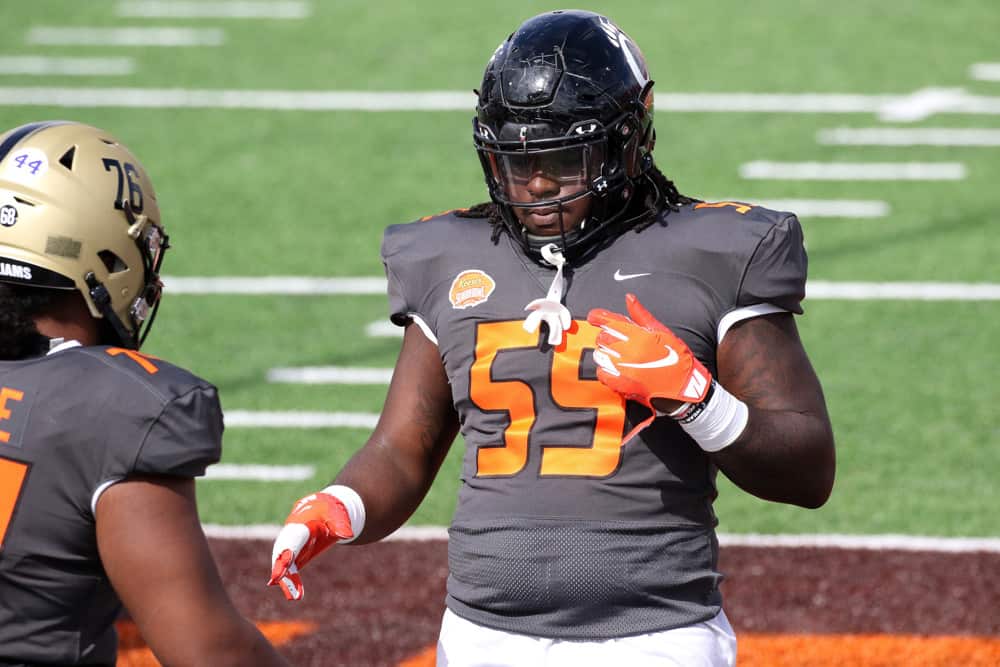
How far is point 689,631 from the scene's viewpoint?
283cm

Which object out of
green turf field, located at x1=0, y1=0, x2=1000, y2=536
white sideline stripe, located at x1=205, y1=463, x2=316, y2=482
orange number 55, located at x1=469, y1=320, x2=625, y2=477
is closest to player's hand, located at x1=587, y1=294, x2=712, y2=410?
orange number 55, located at x1=469, y1=320, x2=625, y2=477

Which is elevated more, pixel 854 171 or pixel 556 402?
pixel 556 402

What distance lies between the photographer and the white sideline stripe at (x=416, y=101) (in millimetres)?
11086

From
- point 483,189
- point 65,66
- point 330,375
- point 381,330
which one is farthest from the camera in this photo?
point 65,66

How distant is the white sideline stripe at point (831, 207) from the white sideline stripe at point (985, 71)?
2759mm

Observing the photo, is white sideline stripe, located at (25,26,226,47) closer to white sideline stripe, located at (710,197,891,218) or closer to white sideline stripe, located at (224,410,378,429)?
white sideline stripe, located at (710,197,891,218)

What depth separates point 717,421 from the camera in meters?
2.71

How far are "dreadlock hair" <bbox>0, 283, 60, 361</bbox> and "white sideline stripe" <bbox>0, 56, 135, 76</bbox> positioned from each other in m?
9.83

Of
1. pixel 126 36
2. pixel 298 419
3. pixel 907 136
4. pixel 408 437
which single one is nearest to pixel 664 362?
pixel 408 437

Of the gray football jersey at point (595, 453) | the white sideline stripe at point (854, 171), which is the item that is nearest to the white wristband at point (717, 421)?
the gray football jersey at point (595, 453)

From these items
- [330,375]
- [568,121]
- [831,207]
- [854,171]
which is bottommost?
[854,171]

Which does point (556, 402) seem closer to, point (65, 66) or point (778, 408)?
point (778, 408)

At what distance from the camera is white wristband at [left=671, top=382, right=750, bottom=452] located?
2.71 meters

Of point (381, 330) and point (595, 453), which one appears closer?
point (595, 453)
